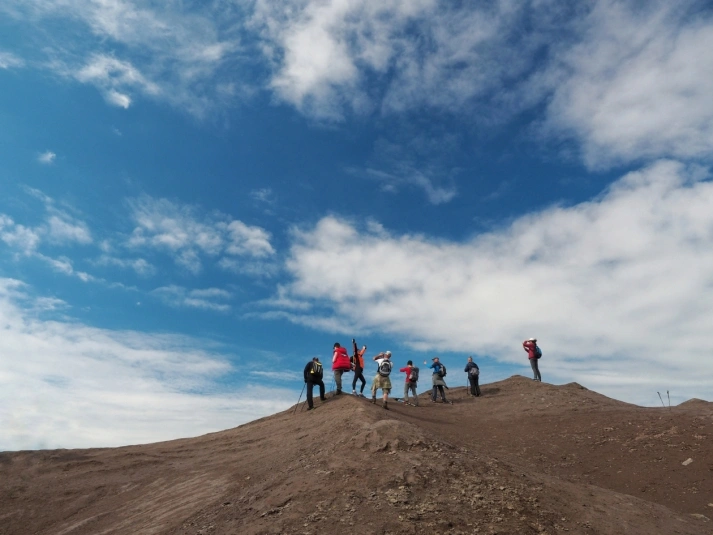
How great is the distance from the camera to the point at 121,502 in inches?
599

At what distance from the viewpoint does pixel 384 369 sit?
19.1 m

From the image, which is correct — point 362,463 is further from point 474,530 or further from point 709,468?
point 709,468

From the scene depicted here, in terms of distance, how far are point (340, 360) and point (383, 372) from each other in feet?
6.88

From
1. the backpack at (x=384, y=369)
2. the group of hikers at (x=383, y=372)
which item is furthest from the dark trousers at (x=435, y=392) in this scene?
the backpack at (x=384, y=369)

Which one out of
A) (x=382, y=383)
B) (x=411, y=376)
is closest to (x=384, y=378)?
(x=382, y=383)

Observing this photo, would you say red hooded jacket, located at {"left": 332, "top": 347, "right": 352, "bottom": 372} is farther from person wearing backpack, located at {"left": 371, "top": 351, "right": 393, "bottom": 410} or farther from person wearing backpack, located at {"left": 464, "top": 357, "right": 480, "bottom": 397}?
person wearing backpack, located at {"left": 464, "top": 357, "right": 480, "bottom": 397}

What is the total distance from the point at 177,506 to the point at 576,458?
12.2 meters

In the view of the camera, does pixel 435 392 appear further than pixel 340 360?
Yes

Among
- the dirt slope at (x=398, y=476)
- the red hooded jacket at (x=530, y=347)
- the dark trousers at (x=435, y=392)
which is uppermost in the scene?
the red hooded jacket at (x=530, y=347)

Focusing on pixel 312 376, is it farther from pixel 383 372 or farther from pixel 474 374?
pixel 474 374

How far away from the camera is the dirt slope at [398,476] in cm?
1029

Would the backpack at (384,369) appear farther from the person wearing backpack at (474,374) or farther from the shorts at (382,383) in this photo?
the person wearing backpack at (474,374)

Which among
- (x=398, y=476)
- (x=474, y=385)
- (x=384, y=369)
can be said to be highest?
(x=384, y=369)

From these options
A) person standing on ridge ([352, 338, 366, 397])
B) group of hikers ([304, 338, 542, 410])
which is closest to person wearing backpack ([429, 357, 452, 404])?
group of hikers ([304, 338, 542, 410])
